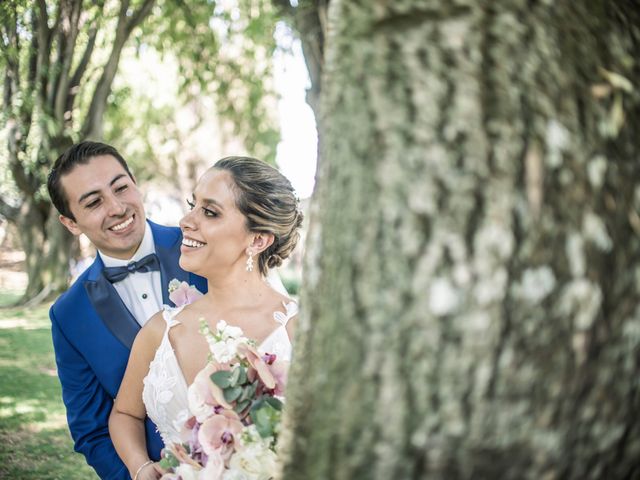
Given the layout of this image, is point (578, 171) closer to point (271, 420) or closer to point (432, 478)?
point (432, 478)

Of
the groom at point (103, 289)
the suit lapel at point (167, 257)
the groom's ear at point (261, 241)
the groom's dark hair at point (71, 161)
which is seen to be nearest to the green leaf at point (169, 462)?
the groom at point (103, 289)

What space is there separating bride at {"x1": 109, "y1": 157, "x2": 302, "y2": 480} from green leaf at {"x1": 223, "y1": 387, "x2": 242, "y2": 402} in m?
0.74

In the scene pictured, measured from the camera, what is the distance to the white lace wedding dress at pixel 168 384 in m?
3.16

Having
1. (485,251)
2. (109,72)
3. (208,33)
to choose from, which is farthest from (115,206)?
(109,72)

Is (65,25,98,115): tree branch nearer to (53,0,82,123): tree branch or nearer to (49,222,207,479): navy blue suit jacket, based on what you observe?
(53,0,82,123): tree branch

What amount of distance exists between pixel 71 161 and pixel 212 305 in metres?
1.56

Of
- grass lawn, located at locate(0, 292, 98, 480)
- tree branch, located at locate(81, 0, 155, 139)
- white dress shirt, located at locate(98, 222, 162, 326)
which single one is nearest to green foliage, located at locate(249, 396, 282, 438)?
white dress shirt, located at locate(98, 222, 162, 326)

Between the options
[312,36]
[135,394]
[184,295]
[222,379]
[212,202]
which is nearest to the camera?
[222,379]

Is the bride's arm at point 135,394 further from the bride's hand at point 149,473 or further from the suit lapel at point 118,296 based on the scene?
the suit lapel at point 118,296

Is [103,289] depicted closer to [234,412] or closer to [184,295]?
[184,295]

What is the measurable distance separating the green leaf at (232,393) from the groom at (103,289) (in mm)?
1202

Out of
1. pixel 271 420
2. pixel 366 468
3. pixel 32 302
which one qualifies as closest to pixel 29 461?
pixel 271 420

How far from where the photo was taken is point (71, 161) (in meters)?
4.31

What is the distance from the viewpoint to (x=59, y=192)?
14.3ft
